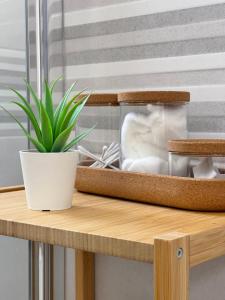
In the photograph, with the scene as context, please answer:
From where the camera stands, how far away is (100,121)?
0.95 metres

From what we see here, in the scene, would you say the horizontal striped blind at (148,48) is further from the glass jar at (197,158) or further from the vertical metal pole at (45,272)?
the vertical metal pole at (45,272)

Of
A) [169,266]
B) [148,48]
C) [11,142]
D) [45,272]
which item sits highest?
[148,48]

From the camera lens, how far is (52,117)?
0.79 metres

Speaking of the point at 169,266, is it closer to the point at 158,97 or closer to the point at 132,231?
the point at 132,231

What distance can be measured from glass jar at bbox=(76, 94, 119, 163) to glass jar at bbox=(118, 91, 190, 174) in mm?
88

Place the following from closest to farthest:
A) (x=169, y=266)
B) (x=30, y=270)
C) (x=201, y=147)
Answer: (x=169, y=266), (x=201, y=147), (x=30, y=270)

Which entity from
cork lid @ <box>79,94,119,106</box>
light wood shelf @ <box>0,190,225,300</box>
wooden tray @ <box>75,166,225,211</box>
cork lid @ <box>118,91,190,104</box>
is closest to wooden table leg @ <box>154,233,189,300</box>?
light wood shelf @ <box>0,190,225,300</box>

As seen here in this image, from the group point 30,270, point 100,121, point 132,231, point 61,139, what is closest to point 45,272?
point 30,270

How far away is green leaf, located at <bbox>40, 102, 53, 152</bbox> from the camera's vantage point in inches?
29.6

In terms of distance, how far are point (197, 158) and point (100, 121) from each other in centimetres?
25

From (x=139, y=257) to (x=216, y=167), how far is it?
0.25 m

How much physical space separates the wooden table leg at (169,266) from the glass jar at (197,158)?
0.21m

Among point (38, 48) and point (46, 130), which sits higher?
point (38, 48)

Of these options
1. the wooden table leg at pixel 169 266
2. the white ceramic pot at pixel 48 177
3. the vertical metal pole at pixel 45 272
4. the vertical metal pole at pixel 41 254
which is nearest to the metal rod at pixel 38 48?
the vertical metal pole at pixel 41 254
